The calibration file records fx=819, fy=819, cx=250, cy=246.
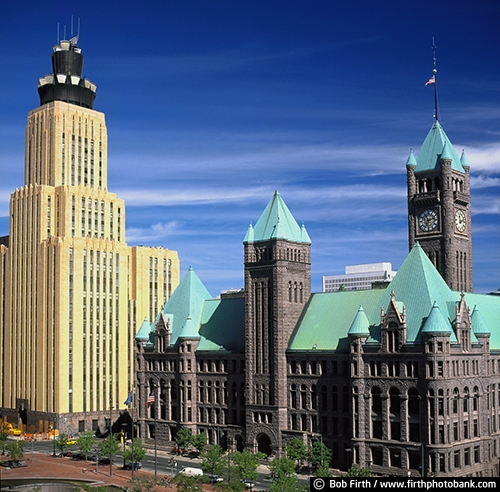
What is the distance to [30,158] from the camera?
185250 mm

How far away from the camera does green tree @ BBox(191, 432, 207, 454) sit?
138250 mm

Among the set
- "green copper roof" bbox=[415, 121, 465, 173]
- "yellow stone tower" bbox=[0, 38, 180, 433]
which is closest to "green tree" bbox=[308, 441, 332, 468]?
"green copper roof" bbox=[415, 121, 465, 173]

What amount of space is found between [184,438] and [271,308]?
28.5 metres

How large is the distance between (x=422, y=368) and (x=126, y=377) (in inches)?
3458

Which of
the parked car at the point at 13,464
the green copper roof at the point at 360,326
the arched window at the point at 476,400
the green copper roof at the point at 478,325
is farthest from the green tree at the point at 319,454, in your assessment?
the parked car at the point at 13,464

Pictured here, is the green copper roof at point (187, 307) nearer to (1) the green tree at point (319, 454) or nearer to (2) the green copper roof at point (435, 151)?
(1) the green tree at point (319, 454)

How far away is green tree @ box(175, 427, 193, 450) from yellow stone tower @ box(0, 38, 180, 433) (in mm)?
36802

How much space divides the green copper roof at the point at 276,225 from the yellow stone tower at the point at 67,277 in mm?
51152

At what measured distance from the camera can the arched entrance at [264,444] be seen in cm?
13488

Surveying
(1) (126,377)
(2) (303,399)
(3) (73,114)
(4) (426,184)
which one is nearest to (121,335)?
(1) (126,377)

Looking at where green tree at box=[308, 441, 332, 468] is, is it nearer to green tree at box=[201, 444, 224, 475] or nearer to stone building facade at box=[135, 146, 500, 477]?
stone building facade at box=[135, 146, 500, 477]

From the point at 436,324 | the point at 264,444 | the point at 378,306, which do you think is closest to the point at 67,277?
the point at 264,444

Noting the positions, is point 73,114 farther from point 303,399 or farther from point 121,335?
point 303,399

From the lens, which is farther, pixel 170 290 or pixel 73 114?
pixel 170 290
